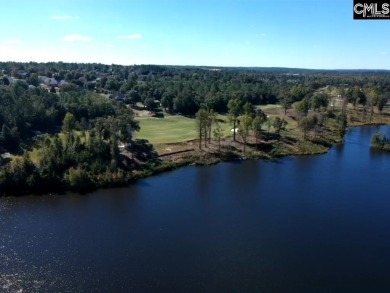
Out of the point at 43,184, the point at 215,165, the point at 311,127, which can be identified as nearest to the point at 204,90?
the point at 311,127

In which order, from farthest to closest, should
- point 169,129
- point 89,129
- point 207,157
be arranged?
point 169,129 → point 89,129 → point 207,157

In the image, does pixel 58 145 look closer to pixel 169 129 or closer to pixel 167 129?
pixel 167 129

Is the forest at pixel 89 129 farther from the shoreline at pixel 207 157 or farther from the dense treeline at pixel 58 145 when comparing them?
the shoreline at pixel 207 157

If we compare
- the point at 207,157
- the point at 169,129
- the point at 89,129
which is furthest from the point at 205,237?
the point at 169,129

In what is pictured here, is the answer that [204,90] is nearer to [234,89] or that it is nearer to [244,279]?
[234,89]

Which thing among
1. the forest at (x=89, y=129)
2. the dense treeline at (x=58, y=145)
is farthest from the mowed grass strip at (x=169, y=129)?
the dense treeline at (x=58, y=145)

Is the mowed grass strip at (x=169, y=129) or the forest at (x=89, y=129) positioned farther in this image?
the mowed grass strip at (x=169, y=129)

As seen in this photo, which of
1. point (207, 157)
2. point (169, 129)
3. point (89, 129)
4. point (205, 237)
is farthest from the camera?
point (169, 129)

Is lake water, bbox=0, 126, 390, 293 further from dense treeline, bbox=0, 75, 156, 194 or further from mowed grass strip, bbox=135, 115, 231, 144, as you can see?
mowed grass strip, bbox=135, 115, 231, 144

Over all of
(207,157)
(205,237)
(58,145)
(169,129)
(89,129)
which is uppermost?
(89,129)
